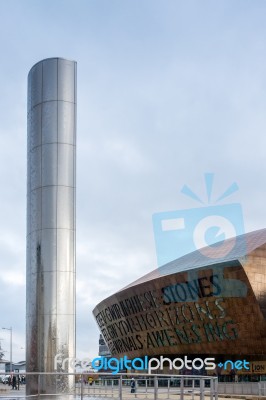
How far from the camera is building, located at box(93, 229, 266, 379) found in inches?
2345

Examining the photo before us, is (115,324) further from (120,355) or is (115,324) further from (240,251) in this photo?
(240,251)

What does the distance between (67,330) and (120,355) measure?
6422 cm

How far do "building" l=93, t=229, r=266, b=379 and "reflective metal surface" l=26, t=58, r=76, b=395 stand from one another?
38567mm

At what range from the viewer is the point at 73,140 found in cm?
2262

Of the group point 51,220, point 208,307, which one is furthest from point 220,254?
point 51,220

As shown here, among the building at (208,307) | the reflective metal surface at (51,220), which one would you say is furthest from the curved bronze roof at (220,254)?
the reflective metal surface at (51,220)

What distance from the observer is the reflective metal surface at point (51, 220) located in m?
21.4

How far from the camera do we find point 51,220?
2172 centimetres

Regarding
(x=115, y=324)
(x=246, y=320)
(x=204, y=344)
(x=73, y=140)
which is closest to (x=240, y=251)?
(x=246, y=320)

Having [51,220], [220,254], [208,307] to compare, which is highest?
[220,254]

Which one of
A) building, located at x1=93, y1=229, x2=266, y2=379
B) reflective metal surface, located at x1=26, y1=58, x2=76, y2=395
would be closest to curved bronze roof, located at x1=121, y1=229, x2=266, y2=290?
building, located at x1=93, y1=229, x2=266, y2=379

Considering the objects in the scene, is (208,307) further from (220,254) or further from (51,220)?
(51,220)

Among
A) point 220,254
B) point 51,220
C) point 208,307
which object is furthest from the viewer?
point 220,254

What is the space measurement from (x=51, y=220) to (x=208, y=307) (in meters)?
43.3
